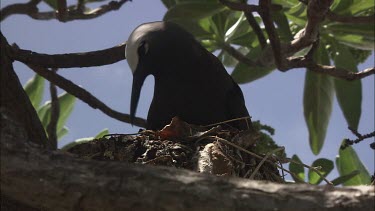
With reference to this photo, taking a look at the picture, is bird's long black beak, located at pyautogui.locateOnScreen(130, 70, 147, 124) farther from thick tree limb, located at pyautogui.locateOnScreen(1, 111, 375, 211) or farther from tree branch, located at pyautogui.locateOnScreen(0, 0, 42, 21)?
thick tree limb, located at pyautogui.locateOnScreen(1, 111, 375, 211)

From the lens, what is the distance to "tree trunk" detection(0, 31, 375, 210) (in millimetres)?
1084

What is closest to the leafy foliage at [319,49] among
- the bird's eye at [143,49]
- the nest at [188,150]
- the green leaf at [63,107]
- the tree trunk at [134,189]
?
the bird's eye at [143,49]

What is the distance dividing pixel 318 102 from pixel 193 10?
3.81 ft

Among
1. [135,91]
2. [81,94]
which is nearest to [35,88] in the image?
[81,94]

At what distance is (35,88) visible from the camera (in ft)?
15.7

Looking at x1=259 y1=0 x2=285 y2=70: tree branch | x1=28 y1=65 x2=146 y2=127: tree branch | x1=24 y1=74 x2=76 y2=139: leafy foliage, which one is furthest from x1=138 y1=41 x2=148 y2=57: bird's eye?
x1=24 y1=74 x2=76 y2=139: leafy foliage

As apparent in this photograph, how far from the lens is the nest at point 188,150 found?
1.99 metres

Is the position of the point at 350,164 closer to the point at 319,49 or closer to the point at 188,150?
the point at 319,49

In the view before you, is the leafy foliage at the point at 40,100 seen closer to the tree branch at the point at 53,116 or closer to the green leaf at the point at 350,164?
the tree branch at the point at 53,116

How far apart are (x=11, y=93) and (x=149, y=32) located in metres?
1.53

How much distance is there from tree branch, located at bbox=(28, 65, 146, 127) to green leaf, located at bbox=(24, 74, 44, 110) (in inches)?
56.0

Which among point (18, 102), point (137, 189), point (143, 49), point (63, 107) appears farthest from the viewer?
point (63, 107)

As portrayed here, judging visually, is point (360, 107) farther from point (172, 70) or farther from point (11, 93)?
point (11, 93)

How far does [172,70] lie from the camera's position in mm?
3010
